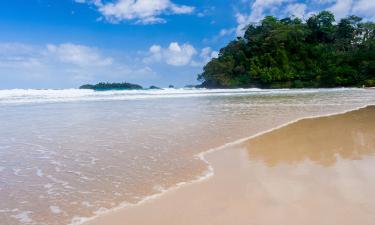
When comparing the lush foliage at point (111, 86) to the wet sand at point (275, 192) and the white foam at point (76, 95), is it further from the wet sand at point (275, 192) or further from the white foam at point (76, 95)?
the wet sand at point (275, 192)

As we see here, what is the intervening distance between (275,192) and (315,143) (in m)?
2.79

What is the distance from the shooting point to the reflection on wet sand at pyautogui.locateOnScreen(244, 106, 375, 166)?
4766 millimetres

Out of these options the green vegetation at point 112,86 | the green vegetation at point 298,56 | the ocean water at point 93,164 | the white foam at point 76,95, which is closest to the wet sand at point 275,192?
the ocean water at point 93,164

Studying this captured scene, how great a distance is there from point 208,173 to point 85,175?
4.71 ft

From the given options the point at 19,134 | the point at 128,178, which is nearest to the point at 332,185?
the point at 128,178

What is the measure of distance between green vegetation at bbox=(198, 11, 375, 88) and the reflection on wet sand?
39447mm

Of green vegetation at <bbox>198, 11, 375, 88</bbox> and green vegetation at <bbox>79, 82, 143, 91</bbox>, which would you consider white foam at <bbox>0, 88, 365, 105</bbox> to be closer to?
green vegetation at <bbox>198, 11, 375, 88</bbox>

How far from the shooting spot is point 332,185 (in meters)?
3.44

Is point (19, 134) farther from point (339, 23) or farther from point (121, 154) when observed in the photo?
point (339, 23)

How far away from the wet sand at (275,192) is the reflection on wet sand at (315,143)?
0.05 ft

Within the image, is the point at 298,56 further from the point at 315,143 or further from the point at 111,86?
the point at 315,143

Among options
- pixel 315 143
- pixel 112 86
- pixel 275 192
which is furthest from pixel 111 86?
pixel 275 192

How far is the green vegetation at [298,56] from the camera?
151 feet

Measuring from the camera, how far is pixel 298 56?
52.1m
